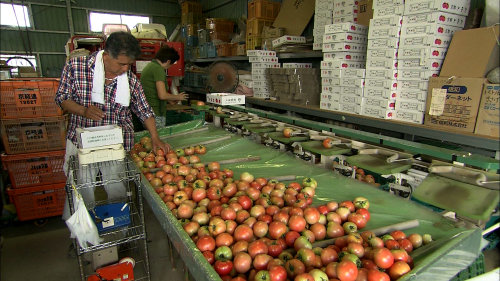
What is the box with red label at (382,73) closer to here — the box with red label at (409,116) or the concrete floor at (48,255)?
the box with red label at (409,116)

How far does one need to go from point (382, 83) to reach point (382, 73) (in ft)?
0.38

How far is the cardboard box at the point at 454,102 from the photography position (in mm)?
2865

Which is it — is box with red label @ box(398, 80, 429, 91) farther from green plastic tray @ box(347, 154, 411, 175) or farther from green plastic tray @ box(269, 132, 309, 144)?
green plastic tray @ box(347, 154, 411, 175)

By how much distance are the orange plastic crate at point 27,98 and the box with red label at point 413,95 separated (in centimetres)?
411

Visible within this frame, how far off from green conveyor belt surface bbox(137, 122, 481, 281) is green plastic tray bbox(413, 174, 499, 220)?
0.38ft

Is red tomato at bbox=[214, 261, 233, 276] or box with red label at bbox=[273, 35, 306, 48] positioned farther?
box with red label at bbox=[273, 35, 306, 48]

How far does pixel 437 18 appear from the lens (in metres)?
3.12

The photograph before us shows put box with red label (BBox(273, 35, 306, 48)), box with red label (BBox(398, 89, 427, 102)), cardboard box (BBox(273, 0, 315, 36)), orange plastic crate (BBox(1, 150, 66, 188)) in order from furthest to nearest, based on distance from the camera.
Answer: cardboard box (BBox(273, 0, 315, 36)) → box with red label (BBox(273, 35, 306, 48)) → orange plastic crate (BBox(1, 150, 66, 188)) → box with red label (BBox(398, 89, 427, 102))

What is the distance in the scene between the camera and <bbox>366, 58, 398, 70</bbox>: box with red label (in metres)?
3.53

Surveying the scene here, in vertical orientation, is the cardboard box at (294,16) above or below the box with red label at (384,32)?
above

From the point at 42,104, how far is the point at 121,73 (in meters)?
2.01

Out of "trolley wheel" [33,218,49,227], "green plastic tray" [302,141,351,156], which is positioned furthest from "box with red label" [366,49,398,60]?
"trolley wheel" [33,218,49,227]

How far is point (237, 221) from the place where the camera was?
160 centimetres

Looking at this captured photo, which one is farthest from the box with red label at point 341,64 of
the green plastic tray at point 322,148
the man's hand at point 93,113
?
the man's hand at point 93,113
